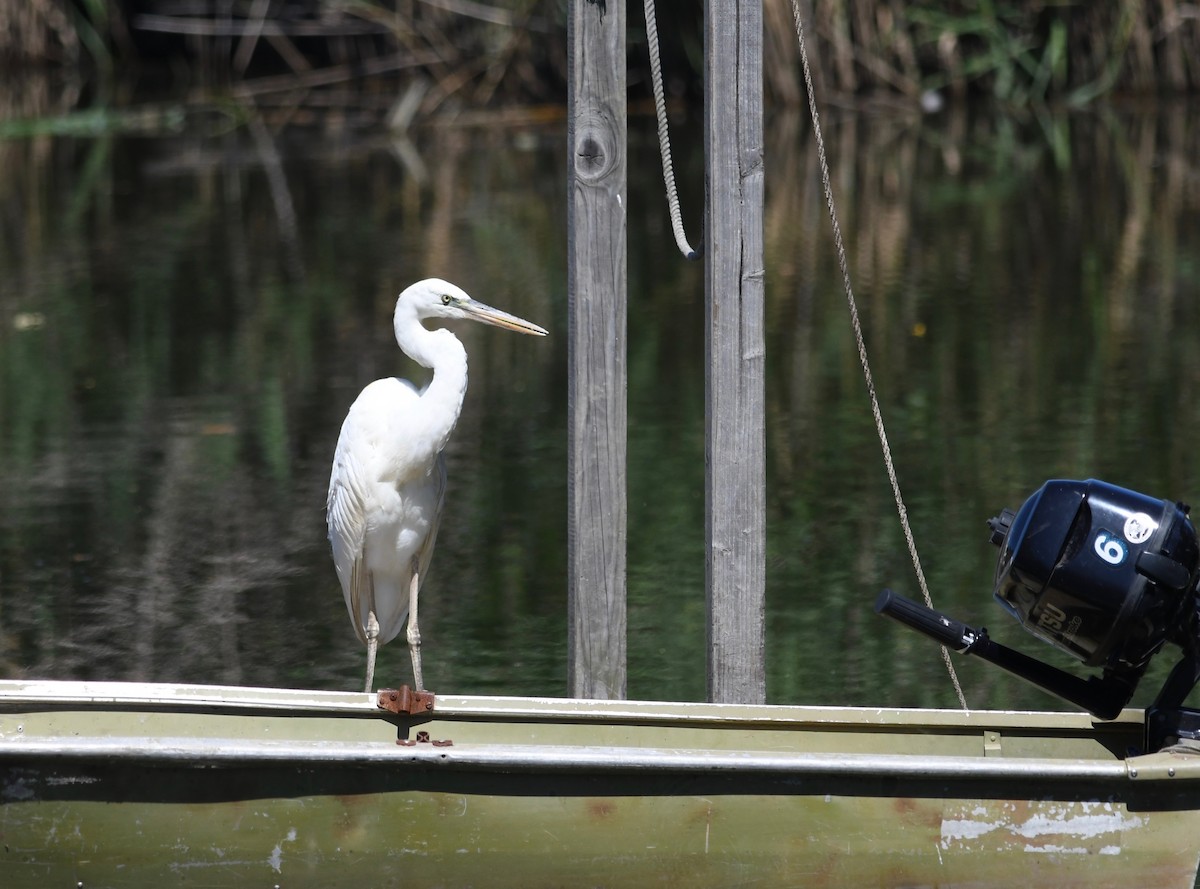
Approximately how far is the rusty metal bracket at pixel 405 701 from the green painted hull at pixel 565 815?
0.12m

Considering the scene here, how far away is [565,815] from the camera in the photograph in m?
3.74

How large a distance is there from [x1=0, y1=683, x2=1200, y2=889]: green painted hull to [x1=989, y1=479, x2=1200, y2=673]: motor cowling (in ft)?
0.87

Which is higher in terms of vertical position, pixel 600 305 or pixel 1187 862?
pixel 600 305

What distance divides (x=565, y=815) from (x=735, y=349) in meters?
1.17

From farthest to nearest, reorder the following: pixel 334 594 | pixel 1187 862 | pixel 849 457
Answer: pixel 849 457
pixel 334 594
pixel 1187 862

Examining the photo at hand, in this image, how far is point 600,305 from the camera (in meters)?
4.25

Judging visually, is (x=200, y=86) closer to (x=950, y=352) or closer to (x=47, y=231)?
(x=47, y=231)

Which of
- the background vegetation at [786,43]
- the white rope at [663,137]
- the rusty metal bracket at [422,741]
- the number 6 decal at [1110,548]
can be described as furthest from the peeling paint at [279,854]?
the background vegetation at [786,43]

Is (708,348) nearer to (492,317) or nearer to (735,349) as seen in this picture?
(735,349)

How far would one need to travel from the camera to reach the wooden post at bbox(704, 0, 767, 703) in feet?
13.3

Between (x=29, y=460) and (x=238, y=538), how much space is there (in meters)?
1.53

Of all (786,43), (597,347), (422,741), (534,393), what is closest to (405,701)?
(422,741)

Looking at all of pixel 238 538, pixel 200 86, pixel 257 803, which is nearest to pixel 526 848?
pixel 257 803

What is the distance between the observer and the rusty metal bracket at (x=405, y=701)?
3941 mm
